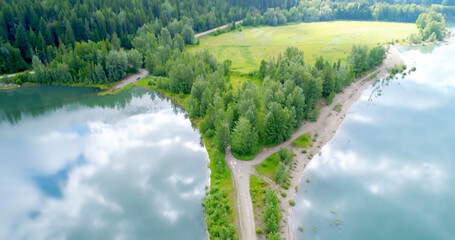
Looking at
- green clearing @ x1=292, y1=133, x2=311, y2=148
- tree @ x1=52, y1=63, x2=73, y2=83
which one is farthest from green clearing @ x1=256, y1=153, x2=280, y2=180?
tree @ x1=52, y1=63, x2=73, y2=83

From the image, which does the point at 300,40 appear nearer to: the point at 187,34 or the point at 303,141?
the point at 187,34

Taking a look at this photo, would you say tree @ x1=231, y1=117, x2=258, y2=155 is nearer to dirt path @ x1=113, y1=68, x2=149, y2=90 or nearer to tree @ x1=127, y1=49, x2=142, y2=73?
dirt path @ x1=113, y1=68, x2=149, y2=90

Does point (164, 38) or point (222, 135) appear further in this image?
point (164, 38)

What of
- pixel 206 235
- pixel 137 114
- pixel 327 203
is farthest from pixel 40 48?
pixel 327 203

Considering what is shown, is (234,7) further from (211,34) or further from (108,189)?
(108,189)

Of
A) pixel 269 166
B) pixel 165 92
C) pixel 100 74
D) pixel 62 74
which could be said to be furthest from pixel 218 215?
pixel 62 74

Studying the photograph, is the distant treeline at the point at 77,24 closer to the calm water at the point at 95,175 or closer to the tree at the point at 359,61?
the calm water at the point at 95,175
